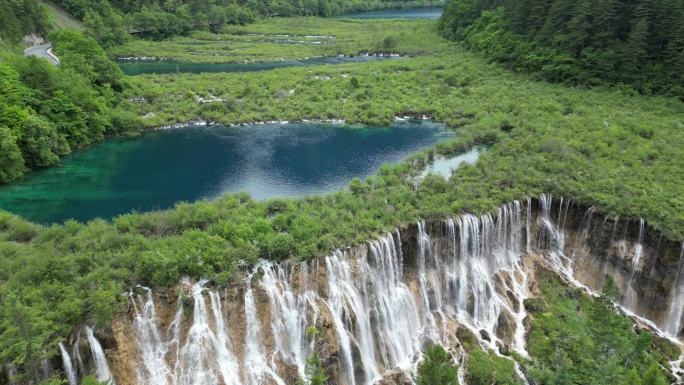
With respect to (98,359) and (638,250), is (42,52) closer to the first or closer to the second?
(98,359)

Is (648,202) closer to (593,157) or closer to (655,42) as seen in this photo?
(593,157)

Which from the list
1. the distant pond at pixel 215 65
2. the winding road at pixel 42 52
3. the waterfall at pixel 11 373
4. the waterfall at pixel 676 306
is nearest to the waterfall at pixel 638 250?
the waterfall at pixel 676 306

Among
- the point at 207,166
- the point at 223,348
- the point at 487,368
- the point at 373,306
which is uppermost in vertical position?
the point at 207,166

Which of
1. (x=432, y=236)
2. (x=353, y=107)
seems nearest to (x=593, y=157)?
(x=432, y=236)

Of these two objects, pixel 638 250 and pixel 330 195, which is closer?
pixel 638 250

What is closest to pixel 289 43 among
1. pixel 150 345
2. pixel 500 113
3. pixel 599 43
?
pixel 599 43

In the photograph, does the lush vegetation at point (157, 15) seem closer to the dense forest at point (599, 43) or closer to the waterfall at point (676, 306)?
the dense forest at point (599, 43)
